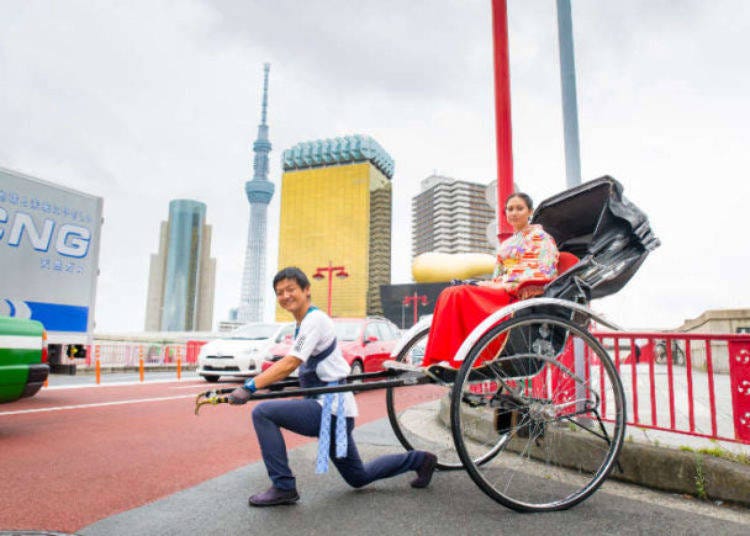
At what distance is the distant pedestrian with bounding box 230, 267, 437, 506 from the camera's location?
2973 mm

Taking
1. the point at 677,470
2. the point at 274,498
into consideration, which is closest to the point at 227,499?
the point at 274,498

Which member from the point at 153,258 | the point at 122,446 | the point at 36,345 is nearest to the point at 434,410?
the point at 122,446

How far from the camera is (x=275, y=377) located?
2764 millimetres

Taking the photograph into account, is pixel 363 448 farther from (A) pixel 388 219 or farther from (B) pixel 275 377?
(A) pixel 388 219

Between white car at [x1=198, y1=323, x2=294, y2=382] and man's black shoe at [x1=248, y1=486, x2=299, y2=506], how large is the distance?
7.89 m

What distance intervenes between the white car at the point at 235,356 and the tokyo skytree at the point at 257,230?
9633 cm

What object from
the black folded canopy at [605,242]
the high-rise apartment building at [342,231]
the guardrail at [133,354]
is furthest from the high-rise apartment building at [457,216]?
the black folded canopy at [605,242]

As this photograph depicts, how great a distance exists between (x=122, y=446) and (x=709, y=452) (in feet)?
15.2

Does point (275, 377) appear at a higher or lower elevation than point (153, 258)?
lower

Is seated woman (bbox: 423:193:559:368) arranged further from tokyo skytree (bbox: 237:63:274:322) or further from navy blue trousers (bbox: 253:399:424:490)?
tokyo skytree (bbox: 237:63:274:322)

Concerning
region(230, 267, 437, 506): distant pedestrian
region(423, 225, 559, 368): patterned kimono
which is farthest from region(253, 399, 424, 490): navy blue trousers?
region(423, 225, 559, 368): patterned kimono

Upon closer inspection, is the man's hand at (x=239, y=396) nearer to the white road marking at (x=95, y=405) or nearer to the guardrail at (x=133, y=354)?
the white road marking at (x=95, y=405)

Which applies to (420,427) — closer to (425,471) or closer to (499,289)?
(425,471)

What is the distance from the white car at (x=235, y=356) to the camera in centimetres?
1103
